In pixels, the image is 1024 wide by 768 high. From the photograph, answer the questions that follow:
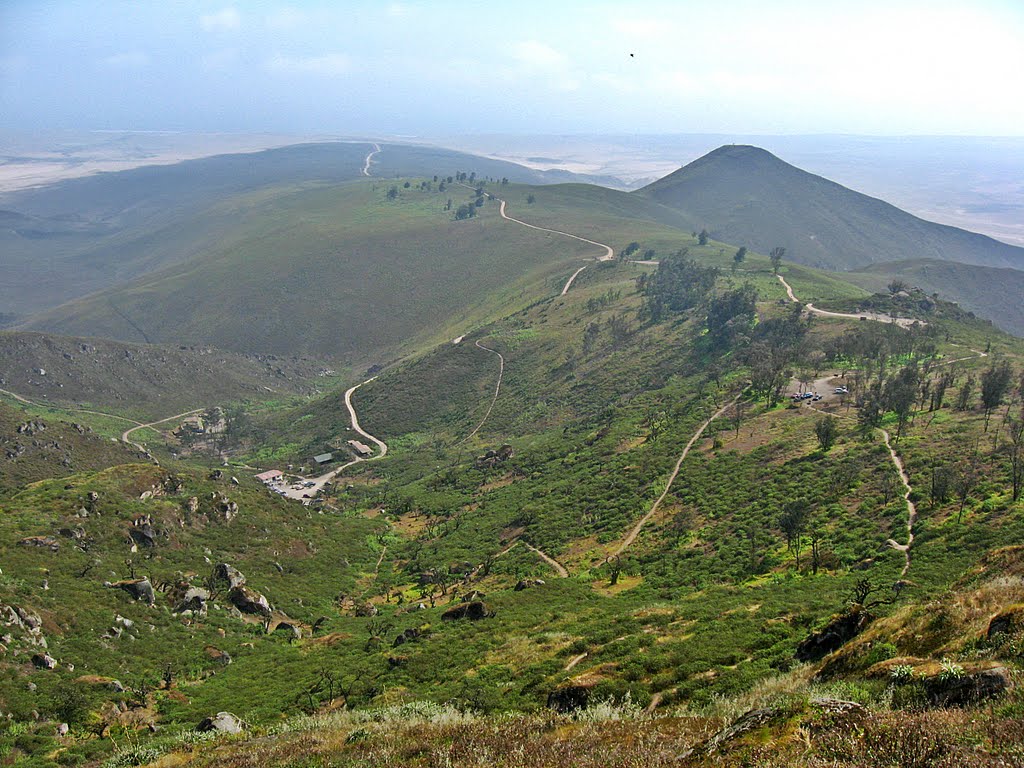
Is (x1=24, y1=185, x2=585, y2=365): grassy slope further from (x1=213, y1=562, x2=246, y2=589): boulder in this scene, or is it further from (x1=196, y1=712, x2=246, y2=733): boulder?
(x1=196, y1=712, x2=246, y2=733): boulder

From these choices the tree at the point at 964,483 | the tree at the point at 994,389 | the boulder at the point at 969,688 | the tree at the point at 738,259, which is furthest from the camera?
the tree at the point at 738,259

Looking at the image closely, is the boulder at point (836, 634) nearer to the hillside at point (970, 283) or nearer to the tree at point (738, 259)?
the tree at point (738, 259)

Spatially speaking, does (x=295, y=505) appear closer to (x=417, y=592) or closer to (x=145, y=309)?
(x=417, y=592)

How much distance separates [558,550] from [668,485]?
952cm

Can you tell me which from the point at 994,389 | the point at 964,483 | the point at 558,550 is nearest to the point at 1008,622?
the point at 964,483

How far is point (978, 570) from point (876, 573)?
23.6 ft

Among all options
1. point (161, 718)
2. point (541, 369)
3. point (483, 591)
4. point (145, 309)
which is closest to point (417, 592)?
point (483, 591)

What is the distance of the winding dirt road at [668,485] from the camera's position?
38.9 meters

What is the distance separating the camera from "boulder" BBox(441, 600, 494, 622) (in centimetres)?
2977

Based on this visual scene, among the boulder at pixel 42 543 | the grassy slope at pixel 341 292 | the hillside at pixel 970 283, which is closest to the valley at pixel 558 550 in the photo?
the boulder at pixel 42 543

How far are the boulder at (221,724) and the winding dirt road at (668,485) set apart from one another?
2228 centimetres

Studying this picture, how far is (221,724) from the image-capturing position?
2041cm

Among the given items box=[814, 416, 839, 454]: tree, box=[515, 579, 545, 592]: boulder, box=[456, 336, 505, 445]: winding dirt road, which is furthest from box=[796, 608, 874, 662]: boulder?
box=[456, 336, 505, 445]: winding dirt road

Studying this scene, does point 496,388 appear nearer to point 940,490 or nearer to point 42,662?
point 940,490
